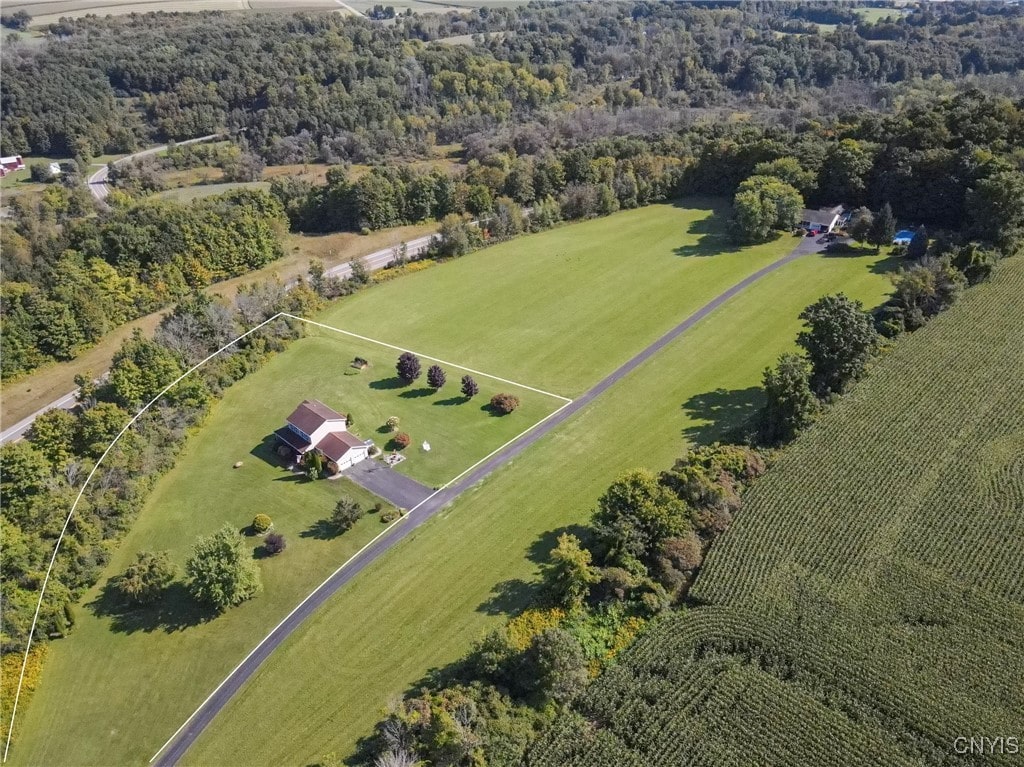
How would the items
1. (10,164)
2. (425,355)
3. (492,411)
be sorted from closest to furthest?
(492,411), (425,355), (10,164)

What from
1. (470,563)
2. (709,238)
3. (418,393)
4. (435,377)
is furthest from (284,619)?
(709,238)

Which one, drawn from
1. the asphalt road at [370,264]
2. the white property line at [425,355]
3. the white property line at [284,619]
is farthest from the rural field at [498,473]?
the asphalt road at [370,264]

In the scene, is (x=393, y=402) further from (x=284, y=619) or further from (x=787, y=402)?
(x=787, y=402)

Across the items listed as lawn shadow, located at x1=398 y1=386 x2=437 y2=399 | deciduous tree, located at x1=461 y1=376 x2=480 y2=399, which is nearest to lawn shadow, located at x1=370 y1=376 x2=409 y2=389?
lawn shadow, located at x1=398 y1=386 x2=437 y2=399

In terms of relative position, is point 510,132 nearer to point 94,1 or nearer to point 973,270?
point 973,270

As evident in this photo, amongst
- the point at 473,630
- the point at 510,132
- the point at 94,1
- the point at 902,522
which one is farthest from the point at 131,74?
the point at 902,522

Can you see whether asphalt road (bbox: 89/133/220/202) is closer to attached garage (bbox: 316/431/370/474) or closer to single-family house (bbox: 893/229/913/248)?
attached garage (bbox: 316/431/370/474)

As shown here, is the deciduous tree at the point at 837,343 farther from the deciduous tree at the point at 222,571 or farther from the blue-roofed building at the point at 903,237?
the deciduous tree at the point at 222,571
